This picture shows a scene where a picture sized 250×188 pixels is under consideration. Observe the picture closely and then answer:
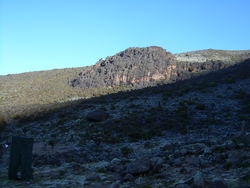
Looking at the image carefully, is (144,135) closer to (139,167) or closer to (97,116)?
(97,116)

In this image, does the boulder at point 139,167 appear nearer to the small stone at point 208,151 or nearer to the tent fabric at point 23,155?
the small stone at point 208,151

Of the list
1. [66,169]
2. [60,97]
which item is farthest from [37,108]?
[66,169]

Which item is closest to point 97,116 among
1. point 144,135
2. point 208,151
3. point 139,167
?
point 144,135

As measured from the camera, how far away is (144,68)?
65.5 meters

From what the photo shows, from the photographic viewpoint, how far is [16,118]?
125 feet

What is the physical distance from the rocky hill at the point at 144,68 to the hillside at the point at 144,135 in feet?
4.05

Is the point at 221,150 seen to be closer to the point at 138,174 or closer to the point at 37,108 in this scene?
the point at 138,174

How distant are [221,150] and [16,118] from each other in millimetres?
30372

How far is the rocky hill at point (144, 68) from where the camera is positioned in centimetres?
6169

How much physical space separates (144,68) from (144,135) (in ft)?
138

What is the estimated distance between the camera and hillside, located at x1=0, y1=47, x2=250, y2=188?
1158 cm

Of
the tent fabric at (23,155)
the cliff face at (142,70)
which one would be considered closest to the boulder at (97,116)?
the tent fabric at (23,155)

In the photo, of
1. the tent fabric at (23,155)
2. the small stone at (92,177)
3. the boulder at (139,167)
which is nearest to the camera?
the boulder at (139,167)

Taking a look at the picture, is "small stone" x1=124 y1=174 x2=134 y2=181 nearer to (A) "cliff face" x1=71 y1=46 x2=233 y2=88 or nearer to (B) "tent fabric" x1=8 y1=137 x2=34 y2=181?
(B) "tent fabric" x1=8 y1=137 x2=34 y2=181
